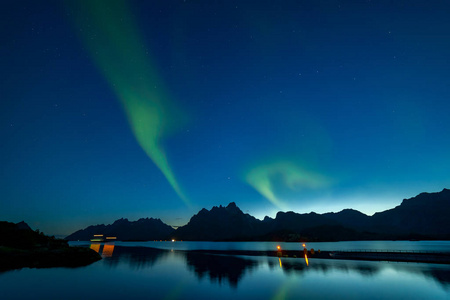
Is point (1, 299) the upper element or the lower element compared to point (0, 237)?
lower

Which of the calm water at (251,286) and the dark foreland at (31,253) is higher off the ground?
the dark foreland at (31,253)

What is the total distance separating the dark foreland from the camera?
73625 millimetres

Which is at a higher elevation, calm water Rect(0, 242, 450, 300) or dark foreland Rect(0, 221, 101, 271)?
dark foreland Rect(0, 221, 101, 271)

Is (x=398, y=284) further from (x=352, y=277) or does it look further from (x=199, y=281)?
(x=199, y=281)

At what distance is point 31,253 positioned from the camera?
3155 inches

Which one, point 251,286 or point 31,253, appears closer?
point 251,286

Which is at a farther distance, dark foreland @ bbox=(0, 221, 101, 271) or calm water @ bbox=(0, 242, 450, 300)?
dark foreland @ bbox=(0, 221, 101, 271)

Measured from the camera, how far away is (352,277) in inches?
1797

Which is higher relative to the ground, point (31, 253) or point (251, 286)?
point (31, 253)

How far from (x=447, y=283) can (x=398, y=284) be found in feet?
24.7

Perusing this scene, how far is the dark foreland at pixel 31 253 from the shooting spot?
73.6 meters

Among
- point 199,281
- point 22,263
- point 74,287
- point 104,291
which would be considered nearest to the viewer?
point 104,291

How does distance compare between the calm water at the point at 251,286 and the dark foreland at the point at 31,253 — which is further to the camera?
the dark foreland at the point at 31,253

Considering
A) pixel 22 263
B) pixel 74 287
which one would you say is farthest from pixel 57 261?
pixel 74 287
